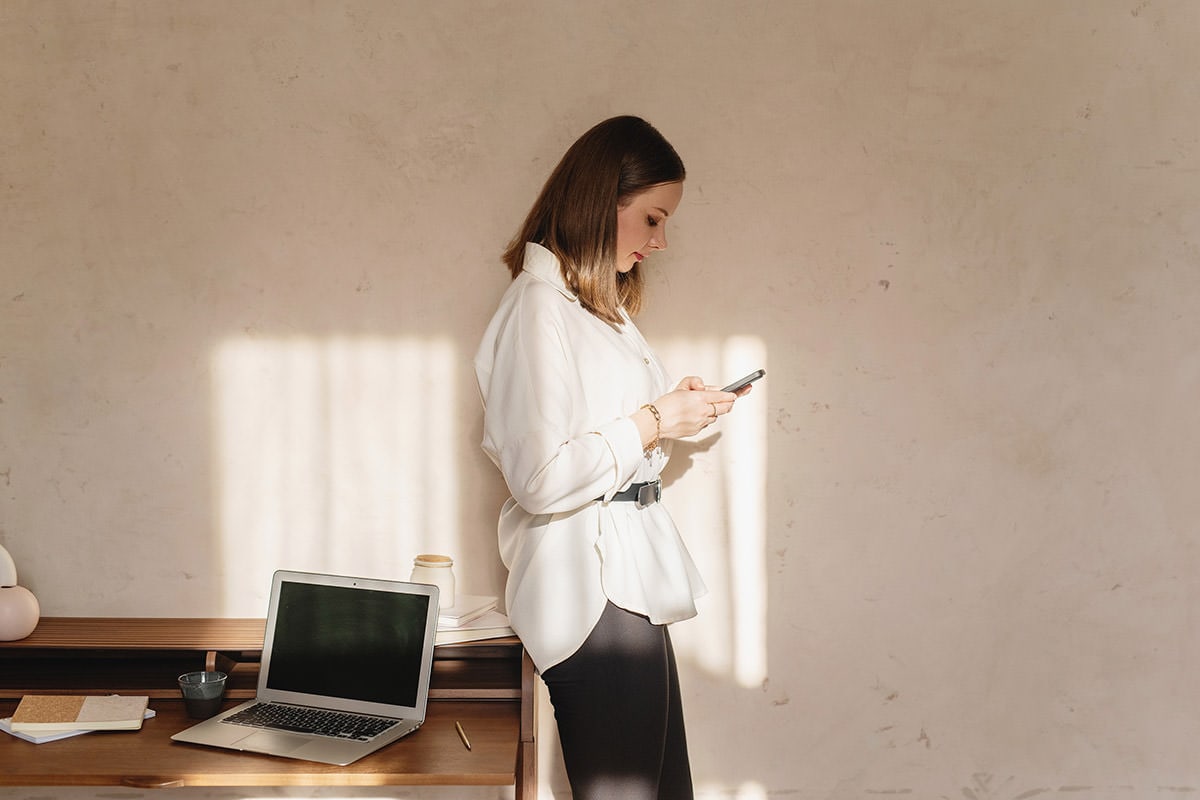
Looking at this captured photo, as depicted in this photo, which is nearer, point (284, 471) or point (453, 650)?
point (453, 650)

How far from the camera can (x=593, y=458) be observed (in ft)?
5.02

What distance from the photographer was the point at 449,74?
2078 millimetres

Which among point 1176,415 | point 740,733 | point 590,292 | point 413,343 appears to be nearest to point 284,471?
point 413,343

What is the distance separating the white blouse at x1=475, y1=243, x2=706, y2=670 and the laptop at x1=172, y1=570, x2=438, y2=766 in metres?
0.22

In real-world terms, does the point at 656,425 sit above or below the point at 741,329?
below

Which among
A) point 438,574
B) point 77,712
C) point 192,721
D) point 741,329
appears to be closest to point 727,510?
point 741,329

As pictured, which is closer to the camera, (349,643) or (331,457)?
(349,643)

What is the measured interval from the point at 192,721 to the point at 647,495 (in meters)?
0.92

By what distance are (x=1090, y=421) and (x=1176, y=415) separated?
20 cm

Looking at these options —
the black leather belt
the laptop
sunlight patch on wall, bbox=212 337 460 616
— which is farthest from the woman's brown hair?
the laptop

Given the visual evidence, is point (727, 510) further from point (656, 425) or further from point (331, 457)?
point (331, 457)

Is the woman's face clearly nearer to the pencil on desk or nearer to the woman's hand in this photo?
the woman's hand

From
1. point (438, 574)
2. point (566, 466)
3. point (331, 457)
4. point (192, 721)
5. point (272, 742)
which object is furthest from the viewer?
point (331, 457)

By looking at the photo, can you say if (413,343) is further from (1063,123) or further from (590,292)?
(1063,123)
